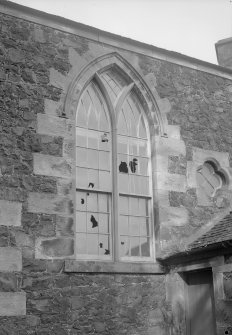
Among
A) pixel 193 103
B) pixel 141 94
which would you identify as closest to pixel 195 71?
pixel 193 103

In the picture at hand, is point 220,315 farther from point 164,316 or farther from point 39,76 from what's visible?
point 39,76

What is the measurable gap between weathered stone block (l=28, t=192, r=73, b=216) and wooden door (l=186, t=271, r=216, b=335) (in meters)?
2.43

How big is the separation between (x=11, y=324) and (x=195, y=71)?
611cm

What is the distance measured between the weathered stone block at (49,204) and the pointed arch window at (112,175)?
36 cm

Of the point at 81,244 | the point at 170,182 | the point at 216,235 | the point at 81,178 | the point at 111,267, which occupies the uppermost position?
the point at 170,182

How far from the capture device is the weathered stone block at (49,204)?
25.5 feet

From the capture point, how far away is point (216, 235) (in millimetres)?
8445

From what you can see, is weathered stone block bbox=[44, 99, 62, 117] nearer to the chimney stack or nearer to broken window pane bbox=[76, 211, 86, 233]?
broken window pane bbox=[76, 211, 86, 233]

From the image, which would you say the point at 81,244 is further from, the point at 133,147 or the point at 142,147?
the point at 142,147

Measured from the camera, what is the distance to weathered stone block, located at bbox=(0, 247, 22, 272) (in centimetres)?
732

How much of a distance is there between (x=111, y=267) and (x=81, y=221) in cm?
90

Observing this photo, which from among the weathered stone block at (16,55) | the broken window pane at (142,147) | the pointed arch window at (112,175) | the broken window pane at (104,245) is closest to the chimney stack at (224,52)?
the pointed arch window at (112,175)

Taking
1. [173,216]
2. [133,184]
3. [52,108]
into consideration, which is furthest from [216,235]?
[52,108]

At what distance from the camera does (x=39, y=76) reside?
845 cm
